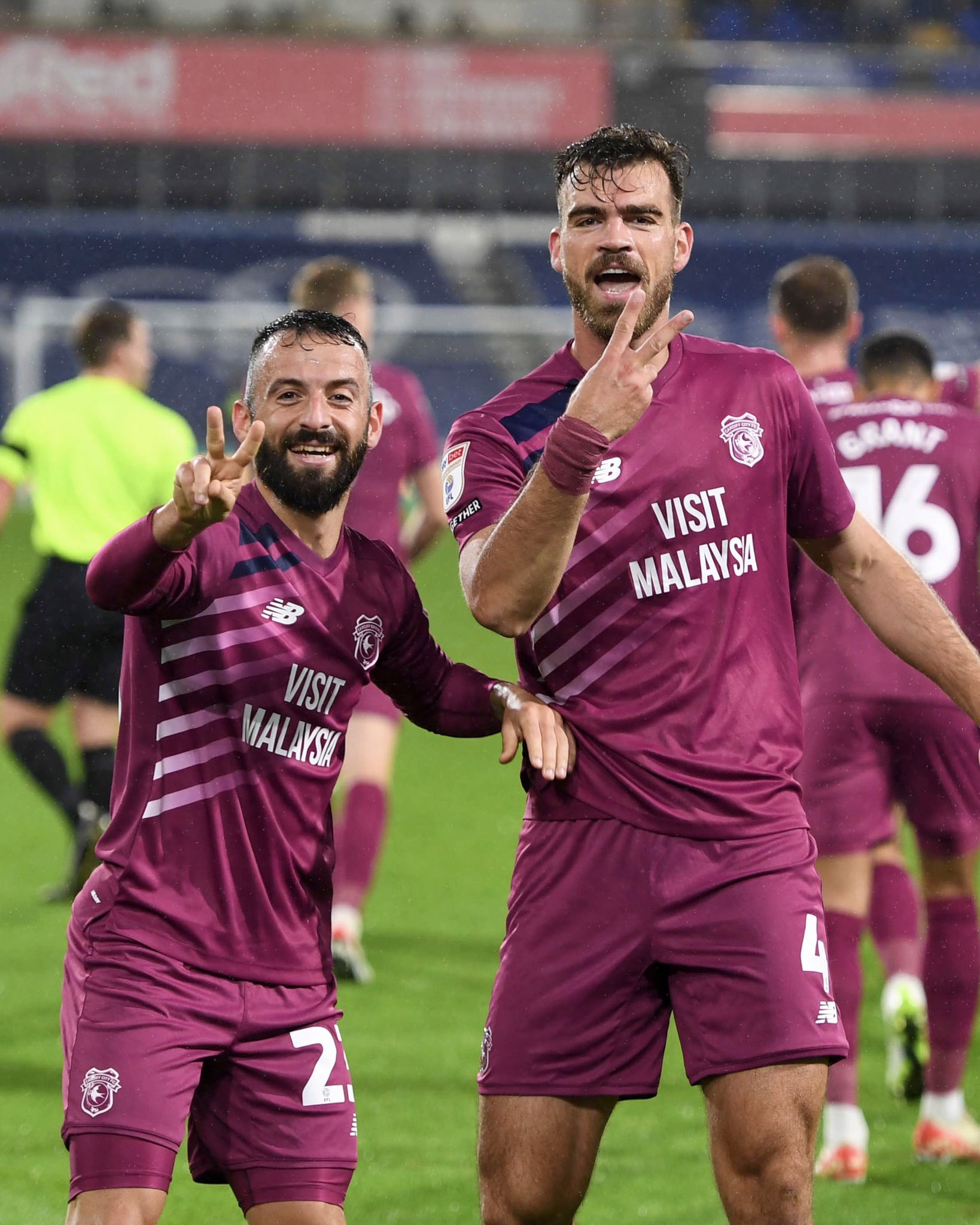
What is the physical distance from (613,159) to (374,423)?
0.63 m

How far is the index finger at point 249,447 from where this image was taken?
9.68ft

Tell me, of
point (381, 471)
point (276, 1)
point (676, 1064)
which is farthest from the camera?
point (276, 1)

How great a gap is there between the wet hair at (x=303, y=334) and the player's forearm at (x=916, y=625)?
95cm

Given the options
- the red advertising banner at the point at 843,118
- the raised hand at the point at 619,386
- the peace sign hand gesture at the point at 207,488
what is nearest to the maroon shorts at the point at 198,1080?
the peace sign hand gesture at the point at 207,488

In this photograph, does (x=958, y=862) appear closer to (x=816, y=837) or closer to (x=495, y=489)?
(x=816, y=837)

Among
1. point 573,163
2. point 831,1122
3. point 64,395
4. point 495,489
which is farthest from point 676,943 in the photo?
point 64,395

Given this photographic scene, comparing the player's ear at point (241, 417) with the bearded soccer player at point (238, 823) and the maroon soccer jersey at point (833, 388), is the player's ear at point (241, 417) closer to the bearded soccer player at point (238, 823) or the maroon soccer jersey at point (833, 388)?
the bearded soccer player at point (238, 823)

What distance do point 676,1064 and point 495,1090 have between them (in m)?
2.66

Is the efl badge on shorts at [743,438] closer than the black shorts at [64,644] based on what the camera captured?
Yes

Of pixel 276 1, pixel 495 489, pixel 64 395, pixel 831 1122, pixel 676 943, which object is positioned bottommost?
pixel 831 1122

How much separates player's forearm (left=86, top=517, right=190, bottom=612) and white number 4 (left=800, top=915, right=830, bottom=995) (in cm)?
122

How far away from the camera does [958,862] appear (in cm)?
500

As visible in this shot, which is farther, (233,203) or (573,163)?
(233,203)

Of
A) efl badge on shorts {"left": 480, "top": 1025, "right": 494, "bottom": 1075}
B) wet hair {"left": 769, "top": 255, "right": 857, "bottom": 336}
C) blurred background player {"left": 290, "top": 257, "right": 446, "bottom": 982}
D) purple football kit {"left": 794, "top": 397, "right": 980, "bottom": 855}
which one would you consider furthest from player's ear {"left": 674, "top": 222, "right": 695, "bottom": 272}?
blurred background player {"left": 290, "top": 257, "right": 446, "bottom": 982}
